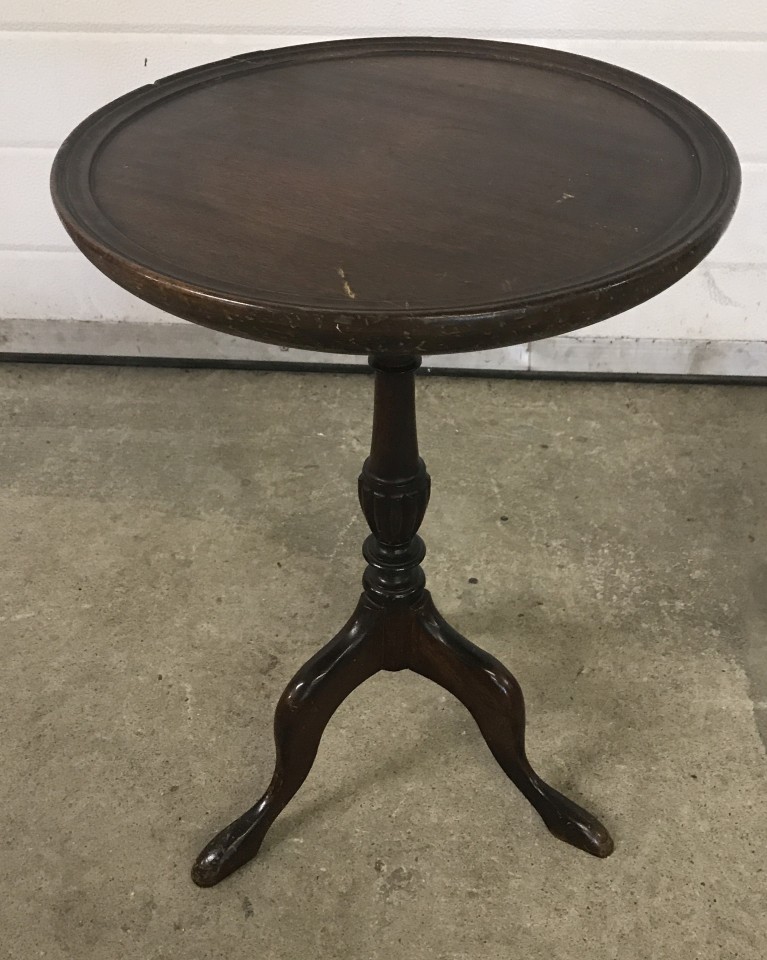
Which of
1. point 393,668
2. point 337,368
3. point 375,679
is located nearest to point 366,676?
point 393,668

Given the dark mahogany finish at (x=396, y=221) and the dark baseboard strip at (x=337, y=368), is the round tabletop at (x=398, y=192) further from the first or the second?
the dark baseboard strip at (x=337, y=368)

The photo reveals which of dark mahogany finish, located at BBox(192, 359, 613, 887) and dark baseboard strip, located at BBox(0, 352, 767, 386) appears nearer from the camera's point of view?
dark mahogany finish, located at BBox(192, 359, 613, 887)

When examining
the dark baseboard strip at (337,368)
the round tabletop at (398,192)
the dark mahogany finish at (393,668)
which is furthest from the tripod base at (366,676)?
the dark baseboard strip at (337,368)

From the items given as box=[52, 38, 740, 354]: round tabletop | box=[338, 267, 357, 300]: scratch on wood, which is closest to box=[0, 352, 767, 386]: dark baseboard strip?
box=[52, 38, 740, 354]: round tabletop

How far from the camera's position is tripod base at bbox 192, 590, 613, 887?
4.18 ft

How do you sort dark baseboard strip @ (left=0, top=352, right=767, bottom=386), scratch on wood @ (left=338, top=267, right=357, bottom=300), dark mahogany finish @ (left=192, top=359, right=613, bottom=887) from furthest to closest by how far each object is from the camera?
dark baseboard strip @ (left=0, top=352, right=767, bottom=386)
dark mahogany finish @ (left=192, top=359, right=613, bottom=887)
scratch on wood @ (left=338, top=267, right=357, bottom=300)

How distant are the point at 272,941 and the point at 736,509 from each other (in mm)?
1168

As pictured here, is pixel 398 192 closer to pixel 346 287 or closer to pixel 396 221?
pixel 396 221

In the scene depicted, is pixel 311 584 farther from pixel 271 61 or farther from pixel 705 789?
pixel 271 61

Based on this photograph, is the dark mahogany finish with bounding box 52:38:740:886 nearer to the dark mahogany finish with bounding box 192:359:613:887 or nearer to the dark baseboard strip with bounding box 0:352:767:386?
the dark mahogany finish with bounding box 192:359:613:887

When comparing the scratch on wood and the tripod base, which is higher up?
the scratch on wood

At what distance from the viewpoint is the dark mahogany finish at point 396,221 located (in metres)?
0.85

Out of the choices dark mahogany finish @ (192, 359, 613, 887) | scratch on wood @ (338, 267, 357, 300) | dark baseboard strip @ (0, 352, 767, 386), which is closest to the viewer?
scratch on wood @ (338, 267, 357, 300)

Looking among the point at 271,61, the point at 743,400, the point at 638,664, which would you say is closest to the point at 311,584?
the point at 638,664
